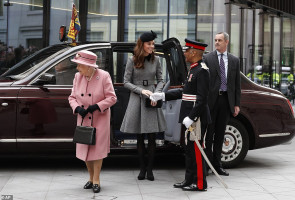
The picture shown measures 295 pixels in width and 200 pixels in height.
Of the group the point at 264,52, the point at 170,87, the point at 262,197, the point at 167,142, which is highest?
the point at 264,52

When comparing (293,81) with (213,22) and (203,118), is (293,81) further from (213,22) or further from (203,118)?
(203,118)

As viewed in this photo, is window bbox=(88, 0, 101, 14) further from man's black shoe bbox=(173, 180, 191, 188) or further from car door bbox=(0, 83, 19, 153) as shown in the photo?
man's black shoe bbox=(173, 180, 191, 188)

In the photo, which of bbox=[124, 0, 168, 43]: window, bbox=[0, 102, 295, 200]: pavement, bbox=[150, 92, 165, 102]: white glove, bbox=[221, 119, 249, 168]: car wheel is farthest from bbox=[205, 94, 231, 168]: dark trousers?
bbox=[124, 0, 168, 43]: window

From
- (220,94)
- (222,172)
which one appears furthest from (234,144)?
(220,94)

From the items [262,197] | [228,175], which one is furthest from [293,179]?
[262,197]

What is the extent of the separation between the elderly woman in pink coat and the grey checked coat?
73 cm

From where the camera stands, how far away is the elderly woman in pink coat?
6.73 metres

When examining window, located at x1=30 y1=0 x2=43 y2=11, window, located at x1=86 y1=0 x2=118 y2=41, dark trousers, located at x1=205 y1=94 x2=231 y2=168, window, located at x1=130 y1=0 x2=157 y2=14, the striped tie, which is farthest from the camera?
window, located at x1=130 y1=0 x2=157 y2=14

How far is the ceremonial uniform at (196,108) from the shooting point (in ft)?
22.3

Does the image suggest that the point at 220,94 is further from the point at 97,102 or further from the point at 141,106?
the point at 97,102

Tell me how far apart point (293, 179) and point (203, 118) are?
180cm

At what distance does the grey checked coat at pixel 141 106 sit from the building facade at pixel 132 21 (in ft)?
32.6

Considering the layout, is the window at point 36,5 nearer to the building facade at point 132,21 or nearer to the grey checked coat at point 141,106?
the building facade at point 132,21

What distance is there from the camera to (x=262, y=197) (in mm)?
6750
